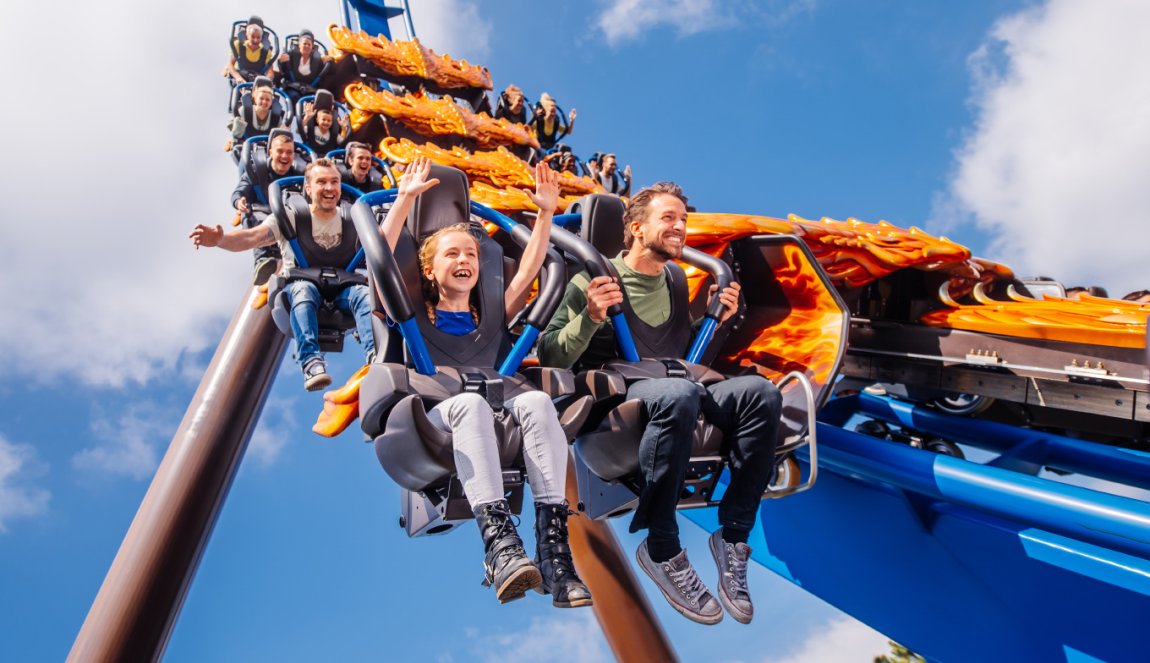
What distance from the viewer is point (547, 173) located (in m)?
2.16

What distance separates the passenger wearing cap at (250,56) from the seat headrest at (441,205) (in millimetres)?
6068

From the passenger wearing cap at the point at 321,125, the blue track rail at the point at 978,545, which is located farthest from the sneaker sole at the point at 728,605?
the passenger wearing cap at the point at 321,125

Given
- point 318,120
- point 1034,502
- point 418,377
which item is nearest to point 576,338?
point 418,377

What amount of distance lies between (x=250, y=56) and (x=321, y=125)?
178cm

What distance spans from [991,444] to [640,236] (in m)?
1.87

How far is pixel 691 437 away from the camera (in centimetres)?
194

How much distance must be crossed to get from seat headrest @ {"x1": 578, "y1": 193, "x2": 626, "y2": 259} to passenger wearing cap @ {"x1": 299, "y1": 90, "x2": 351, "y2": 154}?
14.9 feet

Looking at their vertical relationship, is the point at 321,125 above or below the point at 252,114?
above

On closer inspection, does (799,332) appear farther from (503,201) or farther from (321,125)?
(321,125)

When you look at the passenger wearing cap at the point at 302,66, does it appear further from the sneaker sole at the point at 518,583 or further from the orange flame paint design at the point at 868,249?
the sneaker sole at the point at 518,583

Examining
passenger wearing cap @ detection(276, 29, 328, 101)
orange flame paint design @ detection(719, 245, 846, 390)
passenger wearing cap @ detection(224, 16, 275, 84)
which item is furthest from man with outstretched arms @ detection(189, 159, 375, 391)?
passenger wearing cap @ detection(276, 29, 328, 101)

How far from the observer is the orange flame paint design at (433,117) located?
279 inches

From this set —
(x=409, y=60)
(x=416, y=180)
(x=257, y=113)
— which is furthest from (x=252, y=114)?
(x=416, y=180)

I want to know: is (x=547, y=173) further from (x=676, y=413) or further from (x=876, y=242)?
(x=876, y=242)
